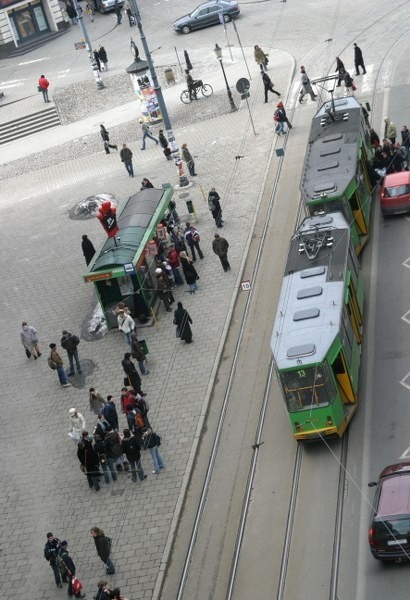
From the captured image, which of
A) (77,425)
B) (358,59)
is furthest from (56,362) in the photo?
(358,59)

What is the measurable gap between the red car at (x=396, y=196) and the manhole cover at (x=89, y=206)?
12347mm

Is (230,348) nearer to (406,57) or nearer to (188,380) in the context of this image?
(188,380)

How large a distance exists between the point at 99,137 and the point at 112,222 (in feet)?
65.8

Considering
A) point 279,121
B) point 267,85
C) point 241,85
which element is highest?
point 241,85

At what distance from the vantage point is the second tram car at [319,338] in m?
22.6

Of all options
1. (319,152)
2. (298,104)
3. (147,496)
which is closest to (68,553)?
(147,496)

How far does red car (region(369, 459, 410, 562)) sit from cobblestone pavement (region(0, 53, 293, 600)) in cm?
480

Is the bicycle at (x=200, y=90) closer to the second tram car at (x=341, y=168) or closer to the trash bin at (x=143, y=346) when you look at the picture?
the second tram car at (x=341, y=168)

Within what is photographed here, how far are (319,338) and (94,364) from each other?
914 cm

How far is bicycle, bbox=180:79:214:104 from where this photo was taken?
51272 mm

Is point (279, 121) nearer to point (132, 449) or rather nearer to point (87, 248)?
point (87, 248)

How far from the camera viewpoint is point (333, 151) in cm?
3291

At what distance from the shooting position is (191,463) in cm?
2434

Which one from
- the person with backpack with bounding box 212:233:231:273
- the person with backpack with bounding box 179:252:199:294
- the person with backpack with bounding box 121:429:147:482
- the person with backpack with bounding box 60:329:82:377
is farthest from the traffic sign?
the person with backpack with bounding box 121:429:147:482
